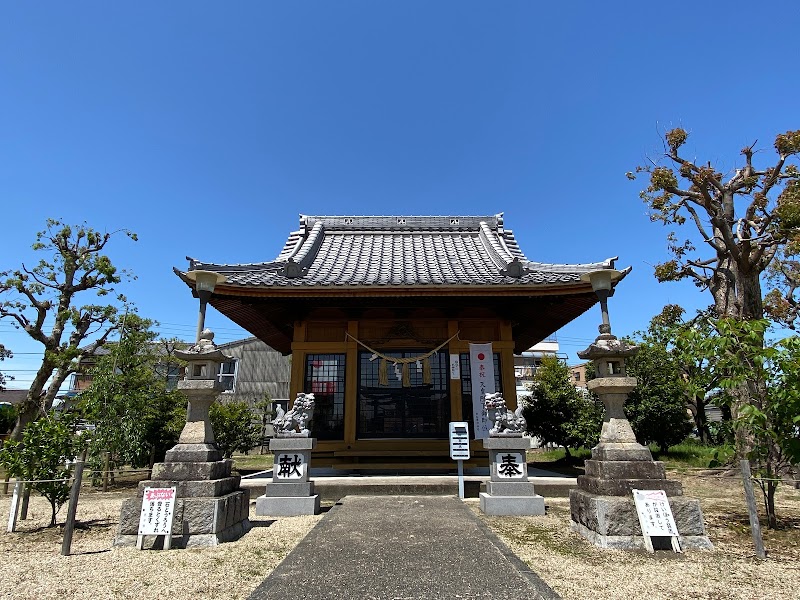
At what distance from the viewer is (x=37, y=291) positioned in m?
13.6

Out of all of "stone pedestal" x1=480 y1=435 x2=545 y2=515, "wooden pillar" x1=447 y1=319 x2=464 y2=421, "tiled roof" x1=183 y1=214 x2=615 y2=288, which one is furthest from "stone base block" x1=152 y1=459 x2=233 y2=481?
"wooden pillar" x1=447 y1=319 x2=464 y2=421

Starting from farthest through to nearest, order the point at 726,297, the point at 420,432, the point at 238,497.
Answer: the point at 726,297
the point at 420,432
the point at 238,497

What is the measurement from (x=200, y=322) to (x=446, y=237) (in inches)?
394

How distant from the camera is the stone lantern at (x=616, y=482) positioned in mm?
5281

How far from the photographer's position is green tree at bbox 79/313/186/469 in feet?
38.8

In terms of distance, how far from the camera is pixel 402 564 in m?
4.62

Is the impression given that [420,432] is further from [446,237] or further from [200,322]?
[446,237]

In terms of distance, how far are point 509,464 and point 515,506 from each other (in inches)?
26.2

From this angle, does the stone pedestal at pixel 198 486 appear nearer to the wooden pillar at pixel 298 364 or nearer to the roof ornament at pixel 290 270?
the roof ornament at pixel 290 270

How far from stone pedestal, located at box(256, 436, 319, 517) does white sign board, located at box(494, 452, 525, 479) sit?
3.29m

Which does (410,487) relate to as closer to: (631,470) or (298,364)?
(298,364)

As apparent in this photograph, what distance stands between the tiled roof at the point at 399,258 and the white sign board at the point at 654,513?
4.93 meters

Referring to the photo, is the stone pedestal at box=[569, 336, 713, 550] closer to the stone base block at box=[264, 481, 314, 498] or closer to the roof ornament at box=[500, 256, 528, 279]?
the roof ornament at box=[500, 256, 528, 279]

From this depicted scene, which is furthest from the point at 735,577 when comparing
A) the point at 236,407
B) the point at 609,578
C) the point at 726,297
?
the point at 236,407
